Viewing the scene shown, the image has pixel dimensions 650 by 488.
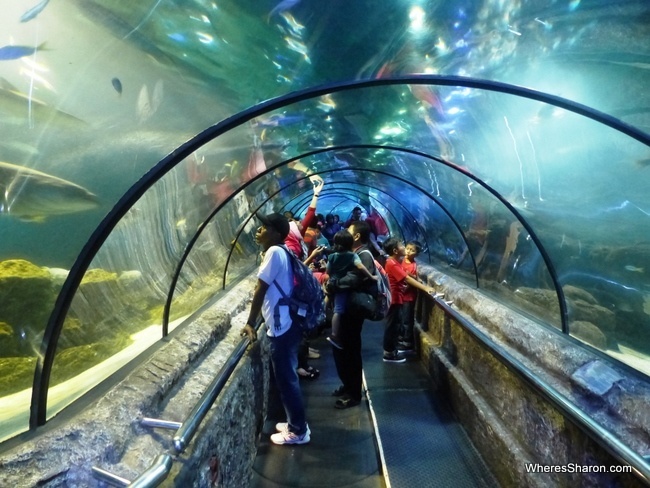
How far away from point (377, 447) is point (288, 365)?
4.26ft

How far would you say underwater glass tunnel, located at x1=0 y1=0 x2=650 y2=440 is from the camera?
2.80m

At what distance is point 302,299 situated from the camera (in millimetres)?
3494

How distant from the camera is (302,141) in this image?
6457 millimetres

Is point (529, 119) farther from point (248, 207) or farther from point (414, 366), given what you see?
point (248, 207)

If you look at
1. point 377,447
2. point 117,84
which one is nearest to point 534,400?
point 377,447

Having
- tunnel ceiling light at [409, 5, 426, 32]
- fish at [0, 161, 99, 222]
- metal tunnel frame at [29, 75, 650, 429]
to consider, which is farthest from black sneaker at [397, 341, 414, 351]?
fish at [0, 161, 99, 222]

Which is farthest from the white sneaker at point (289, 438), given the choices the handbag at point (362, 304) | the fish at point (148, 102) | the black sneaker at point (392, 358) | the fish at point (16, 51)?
the fish at point (16, 51)

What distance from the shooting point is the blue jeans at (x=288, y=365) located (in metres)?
3.53

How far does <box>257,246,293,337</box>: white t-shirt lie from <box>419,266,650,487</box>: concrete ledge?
1.96 m

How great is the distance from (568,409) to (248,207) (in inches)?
269

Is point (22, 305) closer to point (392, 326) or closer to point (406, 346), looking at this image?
point (392, 326)

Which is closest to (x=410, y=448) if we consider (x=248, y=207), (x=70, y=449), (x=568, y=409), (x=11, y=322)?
(x=568, y=409)

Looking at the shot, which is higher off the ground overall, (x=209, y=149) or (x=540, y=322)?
(x=209, y=149)

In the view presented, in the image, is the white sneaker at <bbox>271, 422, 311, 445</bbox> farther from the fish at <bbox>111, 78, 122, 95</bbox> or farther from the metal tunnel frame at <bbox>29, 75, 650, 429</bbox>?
the fish at <bbox>111, 78, 122, 95</bbox>
